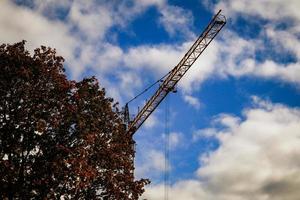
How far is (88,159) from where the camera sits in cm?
3023

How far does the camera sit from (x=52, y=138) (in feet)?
98.5

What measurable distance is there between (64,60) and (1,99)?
541 cm

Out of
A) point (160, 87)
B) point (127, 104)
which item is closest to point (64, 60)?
point (160, 87)

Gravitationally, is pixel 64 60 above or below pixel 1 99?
above

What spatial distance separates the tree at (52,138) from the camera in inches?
1134

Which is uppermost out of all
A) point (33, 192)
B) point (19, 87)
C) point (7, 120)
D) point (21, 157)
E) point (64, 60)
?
point (64, 60)

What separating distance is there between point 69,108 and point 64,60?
430 centimetres

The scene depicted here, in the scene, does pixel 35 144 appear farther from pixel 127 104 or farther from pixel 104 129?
pixel 127 104

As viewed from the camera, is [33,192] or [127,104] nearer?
[33,192]

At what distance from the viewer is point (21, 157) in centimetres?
3000

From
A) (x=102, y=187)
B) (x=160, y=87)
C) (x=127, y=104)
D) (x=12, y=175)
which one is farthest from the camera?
(x=127, y=104)

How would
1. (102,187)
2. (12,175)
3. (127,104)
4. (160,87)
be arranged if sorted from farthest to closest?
(127,104)
(160,87)
(102,187)
(12,175)

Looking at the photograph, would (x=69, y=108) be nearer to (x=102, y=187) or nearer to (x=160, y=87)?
(x=102, y=187)

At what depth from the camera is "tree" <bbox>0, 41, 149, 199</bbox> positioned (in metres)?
28.8
